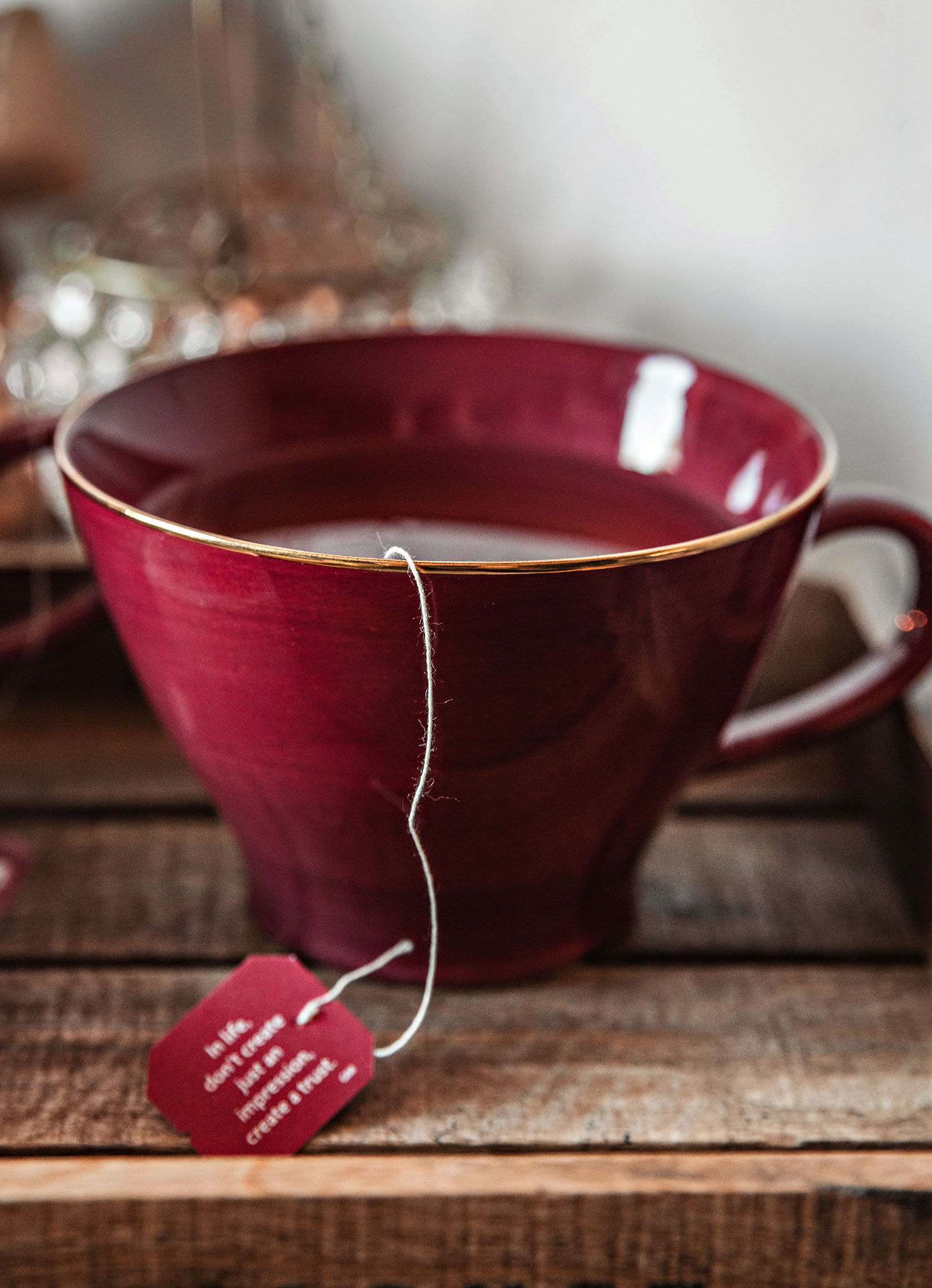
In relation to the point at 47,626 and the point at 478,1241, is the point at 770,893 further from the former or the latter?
the point at 47,626

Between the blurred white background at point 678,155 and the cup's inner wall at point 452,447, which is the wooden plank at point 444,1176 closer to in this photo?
the cup's inner wall at point 452,447

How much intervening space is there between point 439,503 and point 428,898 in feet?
0.51

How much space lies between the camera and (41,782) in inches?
Answer: 23.4

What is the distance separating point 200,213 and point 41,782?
0.38 meters

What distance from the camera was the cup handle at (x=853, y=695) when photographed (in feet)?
1.58

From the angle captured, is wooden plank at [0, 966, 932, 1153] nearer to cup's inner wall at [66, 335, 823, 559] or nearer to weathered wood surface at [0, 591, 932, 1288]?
weathered wood surface at [0, 591, 932, 1288]

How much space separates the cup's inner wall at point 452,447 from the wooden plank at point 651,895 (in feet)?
0.54

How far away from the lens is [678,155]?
2.37 ft

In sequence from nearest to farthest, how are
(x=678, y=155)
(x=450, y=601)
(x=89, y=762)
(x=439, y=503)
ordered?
(x=450, y=601) < (x=439, y=503) < (x=89, y=762) < (x=678, y=155)

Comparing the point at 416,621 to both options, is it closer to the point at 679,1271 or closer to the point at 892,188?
the point at 679,1271

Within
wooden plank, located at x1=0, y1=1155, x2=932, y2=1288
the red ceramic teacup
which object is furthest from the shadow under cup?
wooden plank, located at x1=0, y1=1155, x2=932, y2=1288

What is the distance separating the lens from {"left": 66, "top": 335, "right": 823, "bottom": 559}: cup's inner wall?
0.46 meters

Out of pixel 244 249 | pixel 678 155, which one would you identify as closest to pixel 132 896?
pixel 244 249

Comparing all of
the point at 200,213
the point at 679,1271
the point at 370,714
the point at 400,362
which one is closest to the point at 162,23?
the point at 200,213
